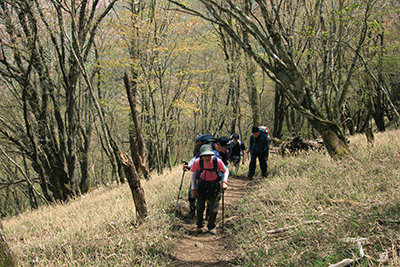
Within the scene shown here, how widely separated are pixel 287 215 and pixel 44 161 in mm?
12493

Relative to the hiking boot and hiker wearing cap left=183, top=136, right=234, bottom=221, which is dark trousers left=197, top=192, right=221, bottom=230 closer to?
hiker wearing cap left=183, top=136, right=234, bottom=221

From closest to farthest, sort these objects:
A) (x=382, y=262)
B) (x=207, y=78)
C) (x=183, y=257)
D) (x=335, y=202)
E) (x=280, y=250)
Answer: (x=382, y=262)
(x=280, y=250)
(x=335, y=202)
(x=183, y=257)
(x=207, y=78)

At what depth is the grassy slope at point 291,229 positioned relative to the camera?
3.07 metres

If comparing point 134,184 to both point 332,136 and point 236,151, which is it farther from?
point 236,151

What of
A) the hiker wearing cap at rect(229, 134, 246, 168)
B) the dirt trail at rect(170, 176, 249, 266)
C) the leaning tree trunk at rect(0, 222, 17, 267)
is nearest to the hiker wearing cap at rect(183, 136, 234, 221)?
the dirt trail at rect(170, 176, 249, 266)

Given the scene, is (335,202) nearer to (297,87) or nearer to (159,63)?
(297,87)

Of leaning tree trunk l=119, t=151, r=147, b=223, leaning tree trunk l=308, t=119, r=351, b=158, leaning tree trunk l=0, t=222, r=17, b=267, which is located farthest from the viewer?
leaning tree trunk l=308, t=119, r=351, b=158

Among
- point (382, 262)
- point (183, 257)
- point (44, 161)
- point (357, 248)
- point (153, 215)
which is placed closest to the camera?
point (382, 262)

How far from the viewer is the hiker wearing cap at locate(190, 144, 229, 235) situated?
5469 millimetres

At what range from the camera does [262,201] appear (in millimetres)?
5668

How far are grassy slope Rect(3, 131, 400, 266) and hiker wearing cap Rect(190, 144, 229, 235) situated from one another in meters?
0.66

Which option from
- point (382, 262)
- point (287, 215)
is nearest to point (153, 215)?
point (287, 215)

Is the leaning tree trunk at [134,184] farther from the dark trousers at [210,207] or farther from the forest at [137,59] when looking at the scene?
the forest at [137,59]

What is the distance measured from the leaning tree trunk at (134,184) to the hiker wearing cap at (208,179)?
1246 mm
